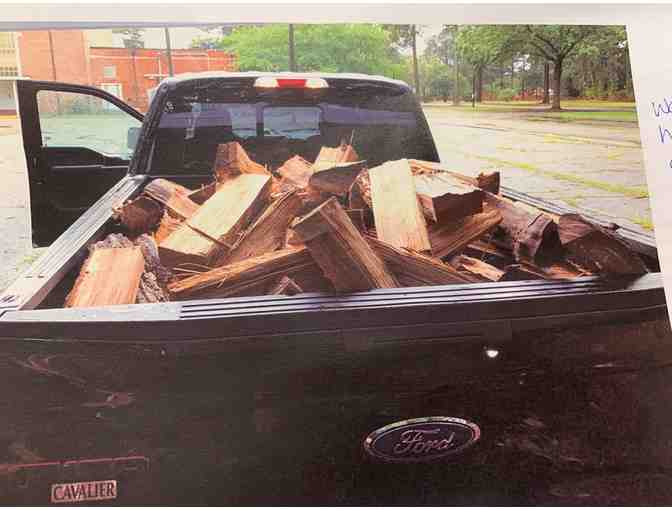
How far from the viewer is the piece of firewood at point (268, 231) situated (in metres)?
1.32

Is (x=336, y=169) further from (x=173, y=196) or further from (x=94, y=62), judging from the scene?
(x=94, y=62)

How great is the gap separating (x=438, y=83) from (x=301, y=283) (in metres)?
0.83

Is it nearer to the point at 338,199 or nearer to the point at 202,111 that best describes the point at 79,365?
the point at 338,199

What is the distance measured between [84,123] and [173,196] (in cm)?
34

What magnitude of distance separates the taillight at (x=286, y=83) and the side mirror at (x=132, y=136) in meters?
0.35

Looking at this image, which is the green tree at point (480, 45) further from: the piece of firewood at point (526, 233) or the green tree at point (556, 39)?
the piece of firewood at point (526, 233)

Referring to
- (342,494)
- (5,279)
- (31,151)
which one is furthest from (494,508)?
(31,151)

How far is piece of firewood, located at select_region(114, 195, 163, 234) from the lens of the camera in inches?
57.2

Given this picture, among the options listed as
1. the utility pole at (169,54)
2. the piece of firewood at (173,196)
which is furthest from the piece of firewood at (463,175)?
the utility pole at (169,54)

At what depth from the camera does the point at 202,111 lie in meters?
1.65

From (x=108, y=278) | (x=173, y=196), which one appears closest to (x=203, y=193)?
(x=173, y=196)

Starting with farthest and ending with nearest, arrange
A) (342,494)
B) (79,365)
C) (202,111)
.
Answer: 1. (202,111)
2. (342,494)
3. (79,365)

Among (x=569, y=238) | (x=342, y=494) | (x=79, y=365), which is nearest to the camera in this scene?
(x=79, y=365)

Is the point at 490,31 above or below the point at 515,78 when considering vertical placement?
above
